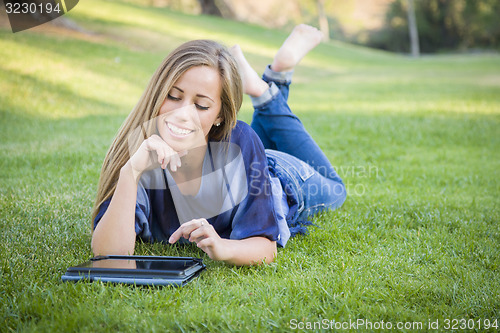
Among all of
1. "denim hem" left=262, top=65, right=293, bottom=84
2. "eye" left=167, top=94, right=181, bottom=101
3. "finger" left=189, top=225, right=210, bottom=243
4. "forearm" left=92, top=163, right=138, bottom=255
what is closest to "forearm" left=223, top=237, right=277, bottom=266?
"finger" left=189, top=225, right=210, bottom=243

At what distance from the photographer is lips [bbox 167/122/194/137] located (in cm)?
220

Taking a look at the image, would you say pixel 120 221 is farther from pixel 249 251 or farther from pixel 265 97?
pixel 265 97

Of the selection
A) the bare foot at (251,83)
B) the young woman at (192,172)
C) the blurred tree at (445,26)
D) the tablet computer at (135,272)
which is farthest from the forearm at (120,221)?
the blurred tree at (445,26)

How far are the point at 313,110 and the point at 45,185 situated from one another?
537cm

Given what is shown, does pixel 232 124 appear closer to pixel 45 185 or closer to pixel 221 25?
pixel 45 185

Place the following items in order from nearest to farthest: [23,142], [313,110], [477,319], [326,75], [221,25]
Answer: [477,319]
[23,142]
[313,110]
[326,75]
[221,25]

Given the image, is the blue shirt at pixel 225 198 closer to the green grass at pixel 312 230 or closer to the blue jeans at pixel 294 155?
the green grass at pixel 312 230

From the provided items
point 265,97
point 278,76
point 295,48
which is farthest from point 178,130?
point 295,48

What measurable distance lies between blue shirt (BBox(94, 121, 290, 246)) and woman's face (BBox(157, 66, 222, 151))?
0.20 m

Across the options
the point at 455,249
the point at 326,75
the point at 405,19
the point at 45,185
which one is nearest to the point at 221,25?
the point at 326,75

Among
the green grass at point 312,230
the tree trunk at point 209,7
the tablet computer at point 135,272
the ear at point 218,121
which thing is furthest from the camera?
the tree trunk at point 209,7

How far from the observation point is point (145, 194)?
2.36 metres

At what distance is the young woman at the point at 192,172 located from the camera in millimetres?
2137

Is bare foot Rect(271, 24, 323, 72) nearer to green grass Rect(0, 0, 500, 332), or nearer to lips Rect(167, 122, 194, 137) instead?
green grass Rect(0, 0, 500, 332)
